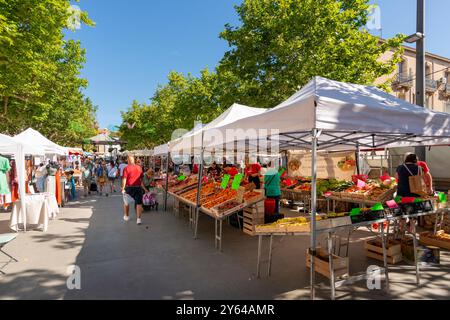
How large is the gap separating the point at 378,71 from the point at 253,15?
21.0 ft

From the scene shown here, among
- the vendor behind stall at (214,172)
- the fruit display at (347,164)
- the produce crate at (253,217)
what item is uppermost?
the fruit display at (347,164)

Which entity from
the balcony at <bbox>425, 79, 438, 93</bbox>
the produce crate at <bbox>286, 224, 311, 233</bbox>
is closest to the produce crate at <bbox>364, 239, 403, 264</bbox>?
the produce crate at <bbox>286, 224, 311, 233</bbox>

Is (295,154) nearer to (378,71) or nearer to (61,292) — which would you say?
(378,71)

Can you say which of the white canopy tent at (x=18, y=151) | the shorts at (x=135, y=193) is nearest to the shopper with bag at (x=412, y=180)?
the shorts at (x=135, y=193)

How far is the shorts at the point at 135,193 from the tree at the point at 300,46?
755 centimetres

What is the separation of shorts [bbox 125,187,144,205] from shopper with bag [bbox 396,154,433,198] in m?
6.35

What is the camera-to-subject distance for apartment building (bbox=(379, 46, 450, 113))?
89.7 feet

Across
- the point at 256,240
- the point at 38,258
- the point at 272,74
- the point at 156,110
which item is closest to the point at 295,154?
the point at 272,74

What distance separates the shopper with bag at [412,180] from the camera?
4988mm

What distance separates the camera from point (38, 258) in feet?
16.7

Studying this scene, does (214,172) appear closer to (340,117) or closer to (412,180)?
(412,180)

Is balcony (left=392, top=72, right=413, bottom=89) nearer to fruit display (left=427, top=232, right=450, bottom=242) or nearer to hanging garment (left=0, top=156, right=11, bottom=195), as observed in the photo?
fruit display (left=427, top=232, right=450, bottom=242)

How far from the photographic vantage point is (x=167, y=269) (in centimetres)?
452

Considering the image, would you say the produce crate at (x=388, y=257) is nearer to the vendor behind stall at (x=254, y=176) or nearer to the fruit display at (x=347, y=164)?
the vendor behind stall at (x=254, y=176)
